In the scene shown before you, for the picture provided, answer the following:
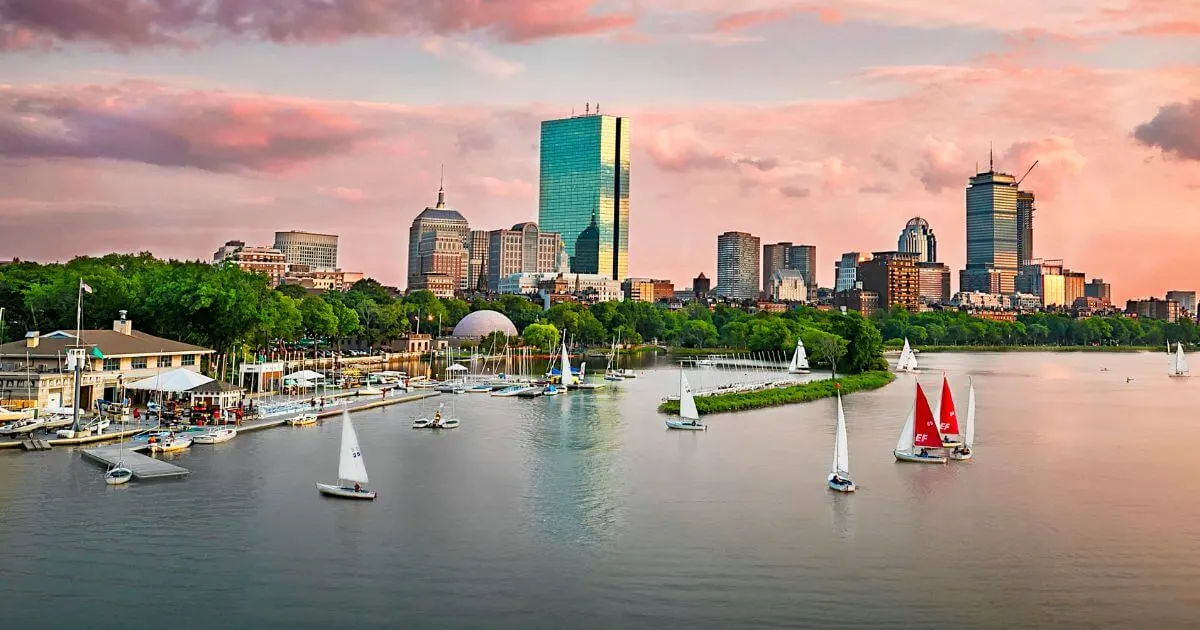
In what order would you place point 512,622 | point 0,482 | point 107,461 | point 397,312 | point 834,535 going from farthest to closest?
point 397,312
point 107,461
point 0,482
point 834,535
point 512,622

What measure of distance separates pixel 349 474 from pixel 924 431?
2821 cm

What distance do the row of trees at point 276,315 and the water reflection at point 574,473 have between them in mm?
25790

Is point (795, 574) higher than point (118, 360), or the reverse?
point (118, 360)

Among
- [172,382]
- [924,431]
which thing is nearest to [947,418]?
[924,431]

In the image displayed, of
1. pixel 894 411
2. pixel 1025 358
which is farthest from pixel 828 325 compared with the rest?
pixel 894 411

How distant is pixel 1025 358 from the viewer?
164 metres

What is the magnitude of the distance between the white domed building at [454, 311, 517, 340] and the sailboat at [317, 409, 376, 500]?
117 m

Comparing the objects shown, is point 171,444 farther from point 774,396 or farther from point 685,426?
point 774,396

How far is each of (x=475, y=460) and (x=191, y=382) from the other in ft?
64.4

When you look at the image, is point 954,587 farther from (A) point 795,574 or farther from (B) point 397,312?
(B) point 397,312

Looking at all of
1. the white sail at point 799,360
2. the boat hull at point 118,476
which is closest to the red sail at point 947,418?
the boat hull at point 118,476

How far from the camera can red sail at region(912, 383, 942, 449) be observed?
5000 cm

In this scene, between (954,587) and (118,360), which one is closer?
(954,587)

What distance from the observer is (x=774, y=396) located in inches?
3054
